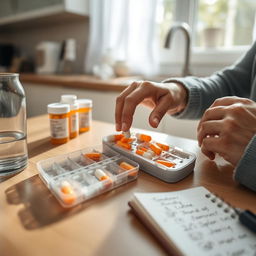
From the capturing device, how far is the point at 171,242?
305 mm

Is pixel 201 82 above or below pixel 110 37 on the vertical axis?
below

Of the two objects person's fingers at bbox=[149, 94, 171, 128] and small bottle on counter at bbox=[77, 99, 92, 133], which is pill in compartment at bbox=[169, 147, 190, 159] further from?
small bottle on counter at bbox=[77, 99, 92, 133]

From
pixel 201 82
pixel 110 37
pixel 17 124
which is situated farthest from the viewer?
pixel 110 37

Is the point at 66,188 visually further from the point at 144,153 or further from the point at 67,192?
the point at 144,153

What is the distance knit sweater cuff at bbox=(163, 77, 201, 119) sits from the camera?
2.57 feet

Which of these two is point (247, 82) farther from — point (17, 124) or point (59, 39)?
point (59, 39)

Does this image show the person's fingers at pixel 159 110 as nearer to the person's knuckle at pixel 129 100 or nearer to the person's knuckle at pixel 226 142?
the person's knuckle at pixel 129 100

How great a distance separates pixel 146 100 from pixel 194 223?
16.5 inches

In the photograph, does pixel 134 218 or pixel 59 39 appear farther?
pixel 59 39

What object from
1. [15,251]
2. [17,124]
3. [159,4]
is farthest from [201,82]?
[159,4]

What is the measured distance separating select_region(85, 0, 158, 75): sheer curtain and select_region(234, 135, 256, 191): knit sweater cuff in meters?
1.19

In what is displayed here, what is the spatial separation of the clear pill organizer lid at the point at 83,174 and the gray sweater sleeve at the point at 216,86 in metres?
0.36

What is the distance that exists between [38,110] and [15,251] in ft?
5.10

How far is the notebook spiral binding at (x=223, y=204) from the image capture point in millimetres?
363
